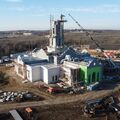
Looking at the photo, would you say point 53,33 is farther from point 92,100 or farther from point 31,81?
point 92,100

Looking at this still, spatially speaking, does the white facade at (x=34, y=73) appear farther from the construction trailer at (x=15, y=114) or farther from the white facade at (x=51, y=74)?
the construction trailer at (x=15, y=114)

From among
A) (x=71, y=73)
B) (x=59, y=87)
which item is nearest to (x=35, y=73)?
(x=59, y=87)

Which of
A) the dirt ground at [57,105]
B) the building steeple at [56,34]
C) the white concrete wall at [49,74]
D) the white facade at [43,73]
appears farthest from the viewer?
the building steeple at [56,34]

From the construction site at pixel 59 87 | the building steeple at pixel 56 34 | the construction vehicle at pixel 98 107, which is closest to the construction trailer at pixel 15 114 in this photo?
the construction site at pixel 59 87

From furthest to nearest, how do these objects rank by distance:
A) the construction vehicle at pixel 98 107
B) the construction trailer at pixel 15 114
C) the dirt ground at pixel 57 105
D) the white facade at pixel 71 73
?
1. the white facade at pixel 71 73
2. the construction vehicle at pixel 98 107
3. the dirt ground at pixel 57 105
4. the construction trailer at pixel 15 114

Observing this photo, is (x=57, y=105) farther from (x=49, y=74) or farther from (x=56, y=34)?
(x=56, y=34)

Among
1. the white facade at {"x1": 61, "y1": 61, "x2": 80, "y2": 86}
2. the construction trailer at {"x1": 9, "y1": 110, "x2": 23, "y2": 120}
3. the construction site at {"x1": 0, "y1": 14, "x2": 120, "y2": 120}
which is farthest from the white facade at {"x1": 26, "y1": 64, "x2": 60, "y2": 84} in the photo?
the construction trailer at {"x1": 9, "y1": 110, "x2": 23, "y2": 120}

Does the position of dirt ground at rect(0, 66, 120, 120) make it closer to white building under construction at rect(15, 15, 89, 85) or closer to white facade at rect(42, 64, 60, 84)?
white facade at rect(42, 64, 60, 84)
